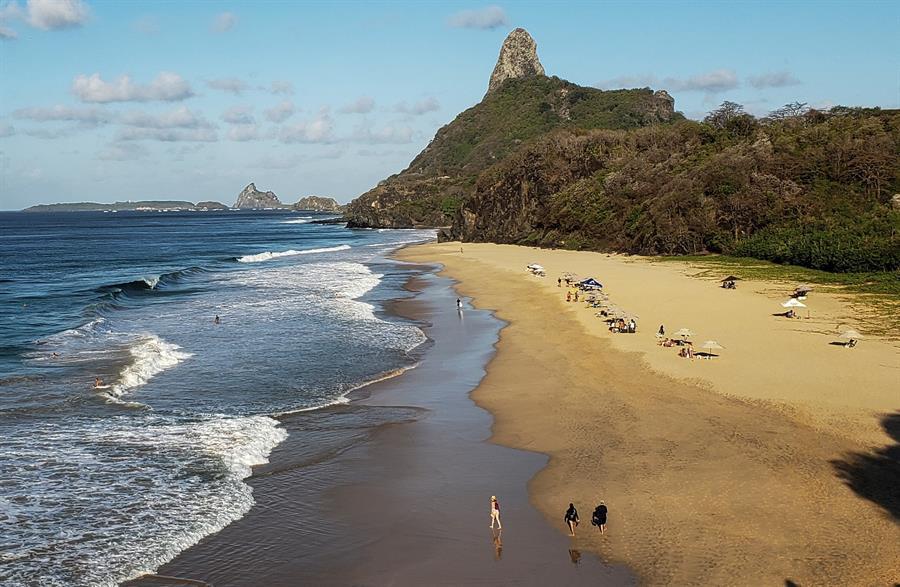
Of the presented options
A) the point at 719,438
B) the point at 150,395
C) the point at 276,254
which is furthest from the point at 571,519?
the point at 276,254

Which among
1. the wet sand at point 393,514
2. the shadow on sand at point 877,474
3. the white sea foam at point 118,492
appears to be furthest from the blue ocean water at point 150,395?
the shadow on sand at point 877,474

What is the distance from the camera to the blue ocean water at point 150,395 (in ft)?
50.5

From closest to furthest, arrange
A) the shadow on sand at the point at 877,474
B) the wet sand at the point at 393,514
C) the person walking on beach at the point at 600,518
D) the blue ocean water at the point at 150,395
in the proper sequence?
the wet sand at the point at 393,514 → the person walking on beach at the point at 600,518 → the shadow on sand at the point at 877,474 → the blue ocean water at the point at 150,395

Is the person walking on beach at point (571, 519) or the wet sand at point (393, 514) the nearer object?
the wet sand at point (393, 514)

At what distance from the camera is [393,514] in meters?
16.0

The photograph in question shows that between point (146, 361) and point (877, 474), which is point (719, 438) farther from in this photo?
point (146, 361)

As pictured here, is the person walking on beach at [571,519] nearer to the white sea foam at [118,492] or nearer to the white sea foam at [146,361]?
the white sea foam at [118,492]

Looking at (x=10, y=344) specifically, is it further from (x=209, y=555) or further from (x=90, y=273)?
(x=90, y=273)

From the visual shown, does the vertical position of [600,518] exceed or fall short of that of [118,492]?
it exceeds it

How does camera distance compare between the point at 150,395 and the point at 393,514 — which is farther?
the point at 150,395

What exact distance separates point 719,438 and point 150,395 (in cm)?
1949

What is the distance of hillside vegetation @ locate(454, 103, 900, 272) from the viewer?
56.0 m

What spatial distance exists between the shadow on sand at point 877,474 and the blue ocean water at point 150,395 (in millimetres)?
14029

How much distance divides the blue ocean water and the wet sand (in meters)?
1.10
